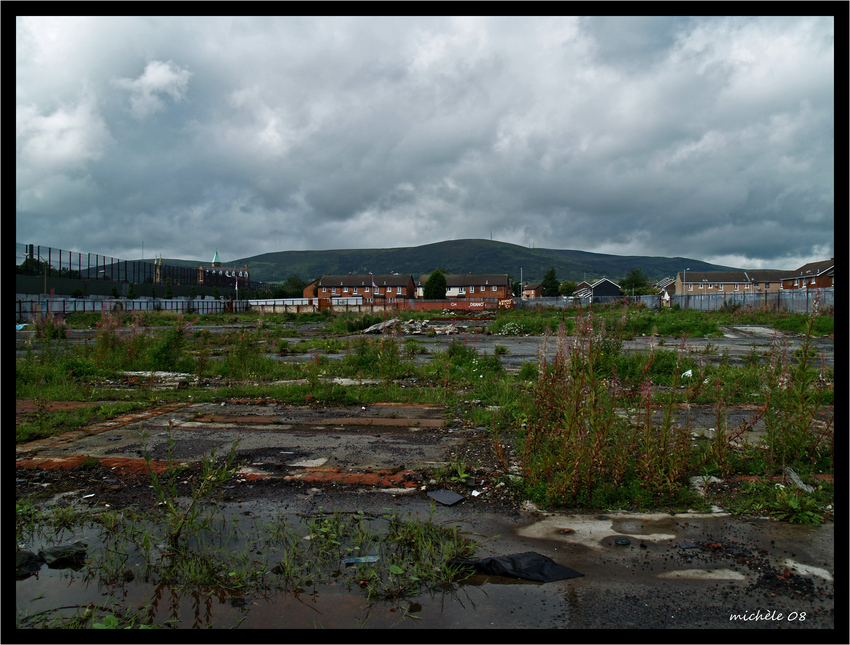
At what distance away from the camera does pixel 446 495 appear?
373 centimetres

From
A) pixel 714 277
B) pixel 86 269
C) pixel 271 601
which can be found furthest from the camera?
pixel 714 277

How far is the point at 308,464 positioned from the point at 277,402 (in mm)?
3230

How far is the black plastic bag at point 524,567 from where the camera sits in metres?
2.53

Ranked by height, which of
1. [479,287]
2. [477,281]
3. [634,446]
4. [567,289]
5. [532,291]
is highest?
[477,281]

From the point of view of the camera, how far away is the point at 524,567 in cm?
260

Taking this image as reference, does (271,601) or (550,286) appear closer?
(271,601)

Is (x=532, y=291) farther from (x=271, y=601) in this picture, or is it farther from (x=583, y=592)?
(x=271, y=601)

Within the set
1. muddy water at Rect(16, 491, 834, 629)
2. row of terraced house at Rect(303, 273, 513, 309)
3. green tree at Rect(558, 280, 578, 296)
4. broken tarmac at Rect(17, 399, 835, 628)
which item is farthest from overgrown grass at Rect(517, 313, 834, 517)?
green tree at Rect(558, 280, 578, 296)

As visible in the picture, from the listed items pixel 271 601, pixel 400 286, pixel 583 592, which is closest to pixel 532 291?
pixel 400 286

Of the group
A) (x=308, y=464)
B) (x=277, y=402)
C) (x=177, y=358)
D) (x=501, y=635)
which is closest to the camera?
(x=501, y=635)

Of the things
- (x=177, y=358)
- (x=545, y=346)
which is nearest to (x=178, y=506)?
(x=545, y=346)

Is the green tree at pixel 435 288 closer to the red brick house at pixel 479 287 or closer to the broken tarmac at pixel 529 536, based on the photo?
the red brick house at pixel 479 287

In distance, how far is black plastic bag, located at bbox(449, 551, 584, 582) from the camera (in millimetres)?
2533

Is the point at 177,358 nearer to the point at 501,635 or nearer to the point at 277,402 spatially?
the point at 277,402
